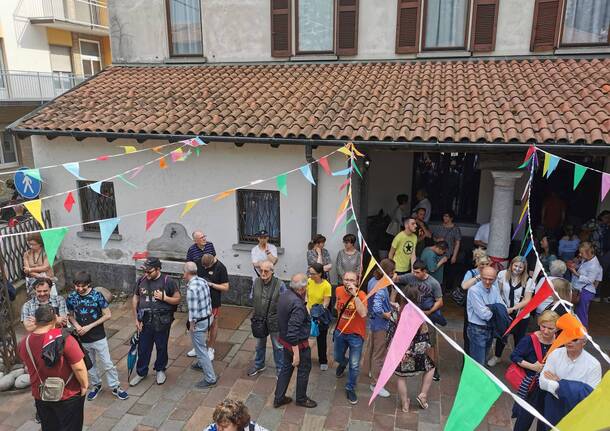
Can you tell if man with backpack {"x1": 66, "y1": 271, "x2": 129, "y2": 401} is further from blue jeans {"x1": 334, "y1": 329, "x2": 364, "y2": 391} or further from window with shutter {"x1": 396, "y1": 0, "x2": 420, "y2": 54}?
window with shutter {"x1": 396, "y1": 0, "x2": 420, "y2": 54}

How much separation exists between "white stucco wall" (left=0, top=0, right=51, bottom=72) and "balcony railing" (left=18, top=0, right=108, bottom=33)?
336 millimetres

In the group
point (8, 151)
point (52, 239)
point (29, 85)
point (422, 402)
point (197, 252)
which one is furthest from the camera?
point (8, 151)

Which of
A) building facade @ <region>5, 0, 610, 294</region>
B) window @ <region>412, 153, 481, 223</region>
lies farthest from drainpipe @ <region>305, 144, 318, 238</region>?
window @ <region>412, 153, 481, 223</region>

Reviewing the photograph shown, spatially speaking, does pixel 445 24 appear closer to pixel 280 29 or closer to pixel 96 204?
pixel 280 29

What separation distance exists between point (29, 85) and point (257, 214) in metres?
15.0

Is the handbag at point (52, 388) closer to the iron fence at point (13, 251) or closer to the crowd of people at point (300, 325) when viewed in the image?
the crowd of people at point (300, 325)

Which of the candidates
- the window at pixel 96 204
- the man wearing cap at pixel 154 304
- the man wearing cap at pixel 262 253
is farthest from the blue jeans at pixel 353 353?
the window at pixel 96 204

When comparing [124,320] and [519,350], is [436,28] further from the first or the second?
[124,320]

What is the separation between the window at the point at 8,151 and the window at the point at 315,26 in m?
14.5

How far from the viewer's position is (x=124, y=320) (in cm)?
788

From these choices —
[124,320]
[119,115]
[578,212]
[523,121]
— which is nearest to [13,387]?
[124,320]

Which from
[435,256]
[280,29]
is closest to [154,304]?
[435,256]

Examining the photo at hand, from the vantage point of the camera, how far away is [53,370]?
4.07 metres

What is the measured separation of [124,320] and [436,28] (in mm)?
8242
